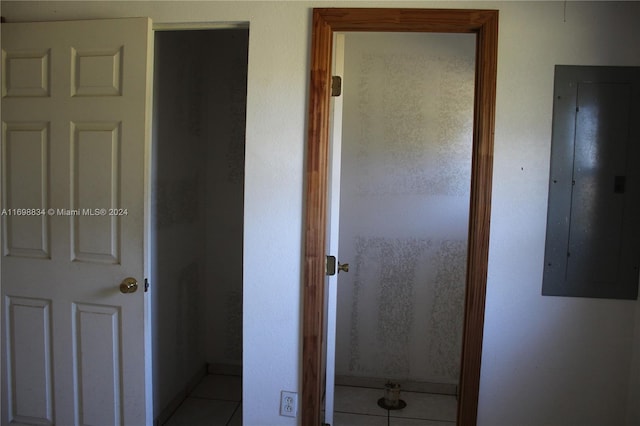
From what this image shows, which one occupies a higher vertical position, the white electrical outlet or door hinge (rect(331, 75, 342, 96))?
door hinge (rect(331, 75, 342, 96))

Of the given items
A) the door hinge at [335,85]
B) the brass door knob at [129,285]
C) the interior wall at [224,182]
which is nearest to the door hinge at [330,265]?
the door hinge at [335,85]

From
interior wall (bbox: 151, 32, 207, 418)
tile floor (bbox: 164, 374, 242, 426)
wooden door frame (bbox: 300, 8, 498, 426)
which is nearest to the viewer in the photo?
wooden door frame (bbox: 300, 8, 498, 426)

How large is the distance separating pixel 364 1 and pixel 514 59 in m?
0.64

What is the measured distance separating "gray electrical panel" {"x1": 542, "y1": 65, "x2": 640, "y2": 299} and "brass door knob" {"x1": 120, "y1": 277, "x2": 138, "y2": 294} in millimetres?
1699

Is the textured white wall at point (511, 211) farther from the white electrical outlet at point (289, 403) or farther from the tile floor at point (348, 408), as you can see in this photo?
the tile floor at point (348, 408)

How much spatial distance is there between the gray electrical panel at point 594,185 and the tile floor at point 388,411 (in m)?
1.21

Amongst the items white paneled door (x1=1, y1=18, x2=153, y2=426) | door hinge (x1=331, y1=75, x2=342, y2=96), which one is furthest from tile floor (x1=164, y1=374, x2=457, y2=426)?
door hinge (x1=331, y1=75, x2=342, y2=96)

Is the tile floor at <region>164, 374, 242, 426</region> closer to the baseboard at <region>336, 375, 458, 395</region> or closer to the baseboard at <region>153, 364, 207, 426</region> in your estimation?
the baseboard at <region>153, 364, 207, 426</region>

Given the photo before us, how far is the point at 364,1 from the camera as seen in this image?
1801 mm

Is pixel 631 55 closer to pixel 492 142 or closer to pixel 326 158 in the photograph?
pixel 492 142

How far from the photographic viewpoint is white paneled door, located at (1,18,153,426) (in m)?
1.90

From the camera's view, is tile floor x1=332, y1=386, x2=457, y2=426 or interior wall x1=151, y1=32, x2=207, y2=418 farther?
tile floor x1=332, y1=386, x2=457, y2=426

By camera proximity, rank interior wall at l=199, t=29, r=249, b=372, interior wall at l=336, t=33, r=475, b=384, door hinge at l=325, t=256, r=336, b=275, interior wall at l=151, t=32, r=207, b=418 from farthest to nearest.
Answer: interior wall at l=199, t=29, r=249, b=372 → interior wall at l=336, t=33, r=475, b=384 → interior wall at l=151, t=32, r=207, b=418 → door hinge at l=325, t=256, r=336, b=275

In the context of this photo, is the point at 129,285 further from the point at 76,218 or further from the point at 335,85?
the point at 335,85
